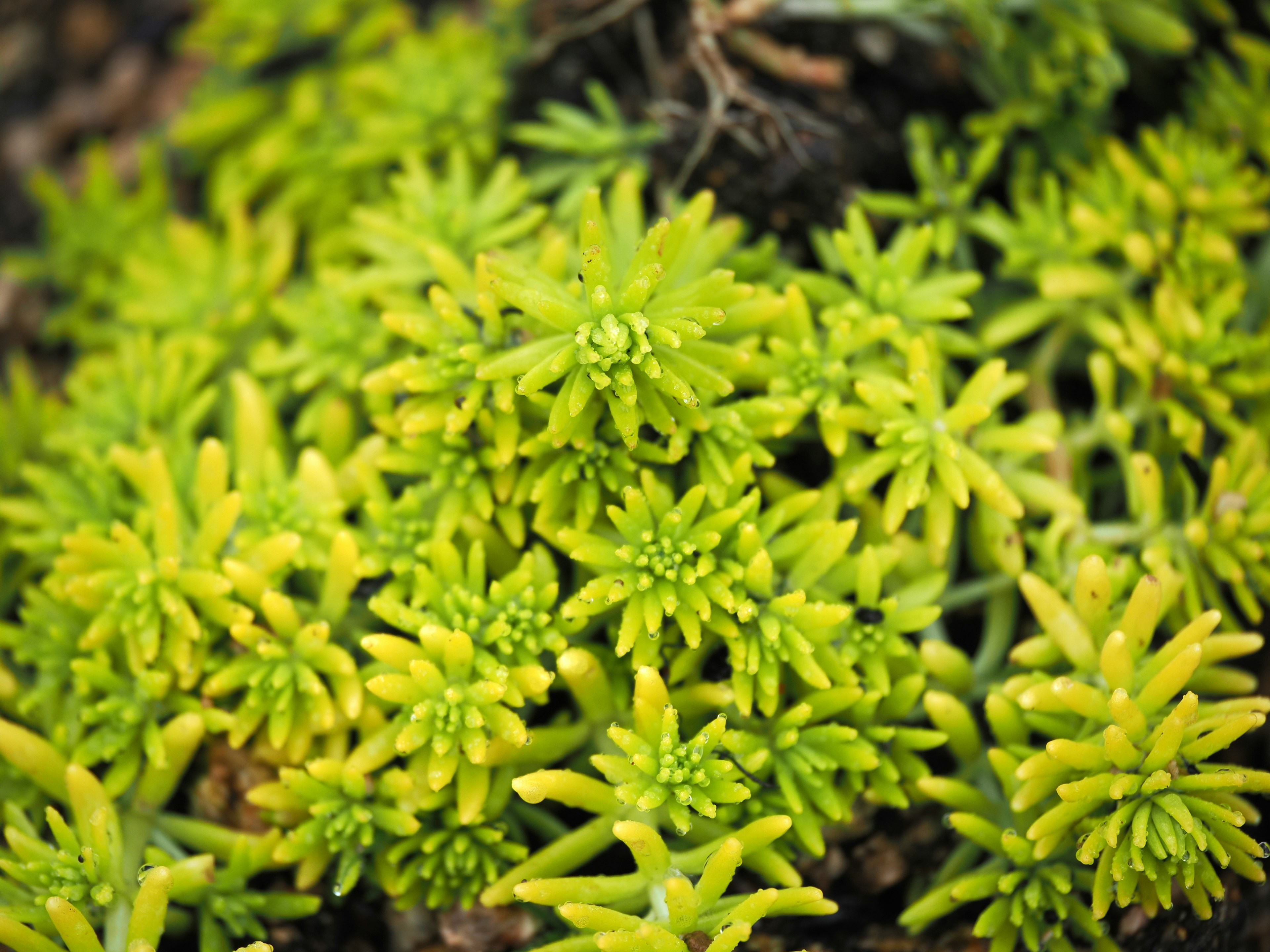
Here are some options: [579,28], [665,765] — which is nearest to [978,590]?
[665,765]

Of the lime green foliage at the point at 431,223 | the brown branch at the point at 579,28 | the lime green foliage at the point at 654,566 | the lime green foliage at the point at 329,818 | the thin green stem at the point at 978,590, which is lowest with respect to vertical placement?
the lime green foliage at the point at 329,818

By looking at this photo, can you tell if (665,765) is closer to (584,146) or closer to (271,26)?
(584,146)

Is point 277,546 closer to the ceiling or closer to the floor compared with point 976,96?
closer to the floor

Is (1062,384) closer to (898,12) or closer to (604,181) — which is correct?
(898,12)

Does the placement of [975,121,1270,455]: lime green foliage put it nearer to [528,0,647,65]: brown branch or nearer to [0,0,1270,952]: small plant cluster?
[0,0,1270,952]: small plant cluster

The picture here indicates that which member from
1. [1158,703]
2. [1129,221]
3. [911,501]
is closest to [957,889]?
[1158,703]

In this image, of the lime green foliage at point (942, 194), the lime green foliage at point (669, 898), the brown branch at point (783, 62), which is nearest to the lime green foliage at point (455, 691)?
the lime green foliage at point (669, 898)

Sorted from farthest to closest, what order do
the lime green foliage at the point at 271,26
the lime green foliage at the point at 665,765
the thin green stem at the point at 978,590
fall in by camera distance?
the lime green foliage at the point at 271,26, the thin green stem at the point at 978,590, the lime green foliage at the point at 665,765

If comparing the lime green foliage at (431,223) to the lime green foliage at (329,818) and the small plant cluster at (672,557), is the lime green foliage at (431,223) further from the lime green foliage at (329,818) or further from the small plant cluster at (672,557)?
the lime green foliage at (329,818)
